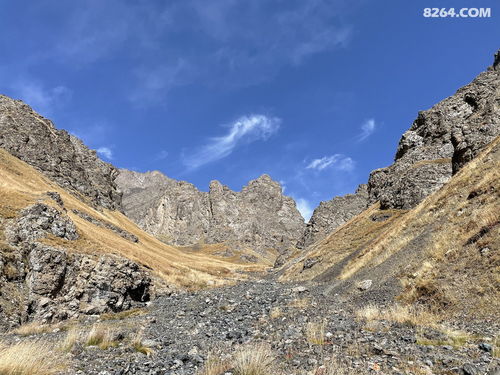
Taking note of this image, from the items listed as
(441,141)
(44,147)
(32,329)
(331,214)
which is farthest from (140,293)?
(331,214)

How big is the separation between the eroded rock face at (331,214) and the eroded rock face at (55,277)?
92.7 meters

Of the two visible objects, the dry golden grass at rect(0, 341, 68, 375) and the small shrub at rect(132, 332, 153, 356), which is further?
the small shrub at rect(132, 332, 153, 356)

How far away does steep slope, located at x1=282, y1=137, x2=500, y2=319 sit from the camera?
14555 mm

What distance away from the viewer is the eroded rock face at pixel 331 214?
11956 cm

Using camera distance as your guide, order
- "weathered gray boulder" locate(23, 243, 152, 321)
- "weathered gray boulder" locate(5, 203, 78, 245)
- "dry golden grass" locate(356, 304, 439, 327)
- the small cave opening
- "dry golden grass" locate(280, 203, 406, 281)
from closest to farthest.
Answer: "dry golden grass" locate(356, 304, 439, 327)
"weathered gray boulder" locate(23, 243, 152, 321)
"weathered gray boulder" locate(5, 203, 78, 245)
the small cave opening
"dry golden grass" locate(280, 203, 406, 281)

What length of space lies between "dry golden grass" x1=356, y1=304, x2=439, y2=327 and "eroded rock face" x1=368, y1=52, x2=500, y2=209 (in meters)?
35.6

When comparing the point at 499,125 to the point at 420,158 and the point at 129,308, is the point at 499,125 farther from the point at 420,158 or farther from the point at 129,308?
the point at 129,308

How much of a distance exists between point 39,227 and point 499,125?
54866 millimetres

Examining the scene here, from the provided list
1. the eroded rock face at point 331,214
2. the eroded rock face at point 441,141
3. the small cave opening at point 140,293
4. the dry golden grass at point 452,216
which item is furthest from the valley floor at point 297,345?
the eroded rock face at point 331,214

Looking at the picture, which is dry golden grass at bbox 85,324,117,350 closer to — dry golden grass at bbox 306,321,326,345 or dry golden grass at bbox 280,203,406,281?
dry golden grass at bbox 306,321,326,345

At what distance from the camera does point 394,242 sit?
103 ft

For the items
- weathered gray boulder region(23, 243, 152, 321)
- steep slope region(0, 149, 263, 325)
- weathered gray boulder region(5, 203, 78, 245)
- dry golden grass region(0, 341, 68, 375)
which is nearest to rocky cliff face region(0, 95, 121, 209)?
steep slope region(0, 149, 263, 325)

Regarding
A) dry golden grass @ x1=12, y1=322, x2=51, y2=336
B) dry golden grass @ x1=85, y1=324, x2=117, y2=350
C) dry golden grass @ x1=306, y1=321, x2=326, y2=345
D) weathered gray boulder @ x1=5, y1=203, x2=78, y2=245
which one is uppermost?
weathered gray boulder @ x1=5, y1=203, x2=78, y2=245

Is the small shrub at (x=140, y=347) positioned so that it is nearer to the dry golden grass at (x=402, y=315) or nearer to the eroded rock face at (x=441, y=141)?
the dry golden grass at (x=402, y=315)
